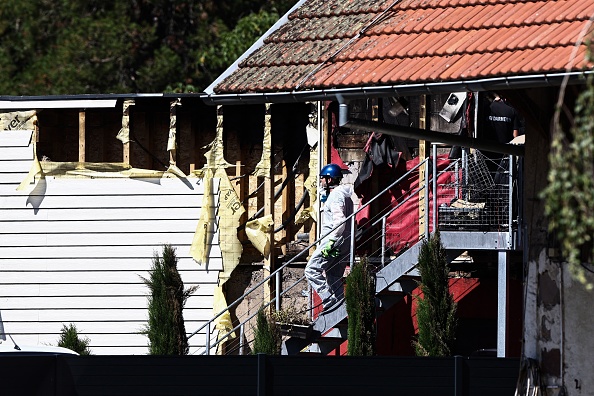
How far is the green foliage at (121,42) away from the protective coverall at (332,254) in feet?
38.7

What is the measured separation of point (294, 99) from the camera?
1284 cm

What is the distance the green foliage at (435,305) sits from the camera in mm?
15242

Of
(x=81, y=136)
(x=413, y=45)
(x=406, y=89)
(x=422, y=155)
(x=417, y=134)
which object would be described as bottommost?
(x=417, y=134)

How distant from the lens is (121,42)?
97.1ft

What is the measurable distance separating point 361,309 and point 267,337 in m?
1.23

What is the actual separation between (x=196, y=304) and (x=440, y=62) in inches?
319

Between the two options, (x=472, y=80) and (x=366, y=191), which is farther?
(x=366, y=191)

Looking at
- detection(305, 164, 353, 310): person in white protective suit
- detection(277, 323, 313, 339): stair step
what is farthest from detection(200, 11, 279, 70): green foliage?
detection(277, 323, 313, 339): stair step

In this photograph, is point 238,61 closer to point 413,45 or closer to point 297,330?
point 413,45

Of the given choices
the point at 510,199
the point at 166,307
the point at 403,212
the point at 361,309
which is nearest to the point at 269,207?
the point at 403,212

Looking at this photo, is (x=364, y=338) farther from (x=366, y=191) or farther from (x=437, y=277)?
(x=366, y=191)

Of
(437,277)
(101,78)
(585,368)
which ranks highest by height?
(101,78)

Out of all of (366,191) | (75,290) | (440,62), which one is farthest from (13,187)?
(440,62)

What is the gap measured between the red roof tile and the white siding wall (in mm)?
5593
